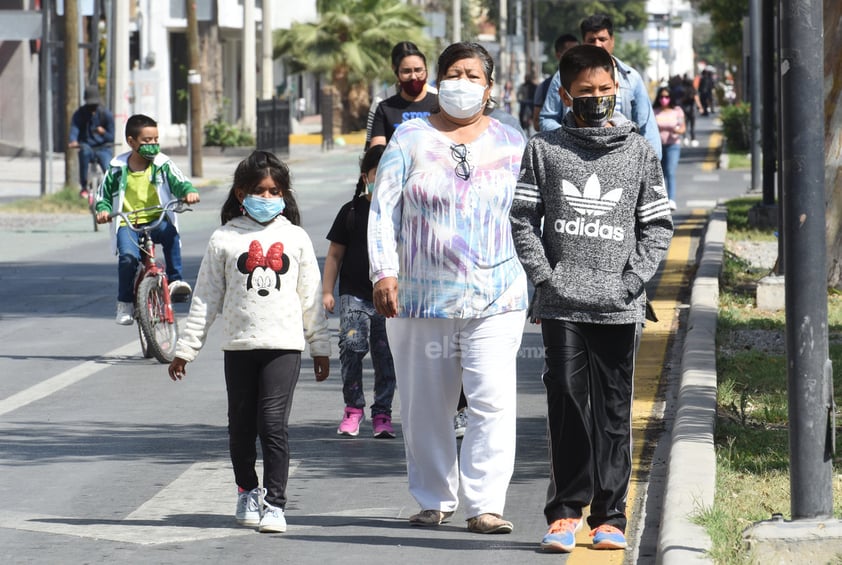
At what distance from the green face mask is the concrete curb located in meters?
3.80

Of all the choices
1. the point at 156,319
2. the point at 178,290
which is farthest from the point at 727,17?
the point at 156,319

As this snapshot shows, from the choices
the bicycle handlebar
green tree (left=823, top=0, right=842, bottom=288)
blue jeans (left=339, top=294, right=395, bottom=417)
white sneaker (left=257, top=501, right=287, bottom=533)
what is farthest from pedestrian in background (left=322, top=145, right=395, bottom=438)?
green tree (left=823, top=0, right=842, bottom=288)

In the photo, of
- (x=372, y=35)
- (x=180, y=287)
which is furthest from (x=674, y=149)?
(x=372, y=35)

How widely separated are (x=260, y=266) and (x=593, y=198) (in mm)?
1437

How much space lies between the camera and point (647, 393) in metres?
9.82

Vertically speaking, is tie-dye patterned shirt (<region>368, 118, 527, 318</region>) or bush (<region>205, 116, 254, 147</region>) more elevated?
bush (<region>205, 116, 254, 147</region>)

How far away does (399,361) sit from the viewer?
6801mm

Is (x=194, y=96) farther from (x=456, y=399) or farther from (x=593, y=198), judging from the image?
(x=593, y=198)

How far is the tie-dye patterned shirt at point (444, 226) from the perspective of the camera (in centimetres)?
659

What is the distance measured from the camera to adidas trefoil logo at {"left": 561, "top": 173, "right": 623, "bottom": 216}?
6.27 m

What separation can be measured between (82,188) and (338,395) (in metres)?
17.0

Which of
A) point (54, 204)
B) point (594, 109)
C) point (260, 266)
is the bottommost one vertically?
point (54, 204)

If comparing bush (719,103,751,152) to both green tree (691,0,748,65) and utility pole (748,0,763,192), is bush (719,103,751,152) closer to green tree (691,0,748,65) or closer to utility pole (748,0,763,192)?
green tree (691,0,748,65)

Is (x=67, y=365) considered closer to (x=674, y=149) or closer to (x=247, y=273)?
(x=247, y=273)
